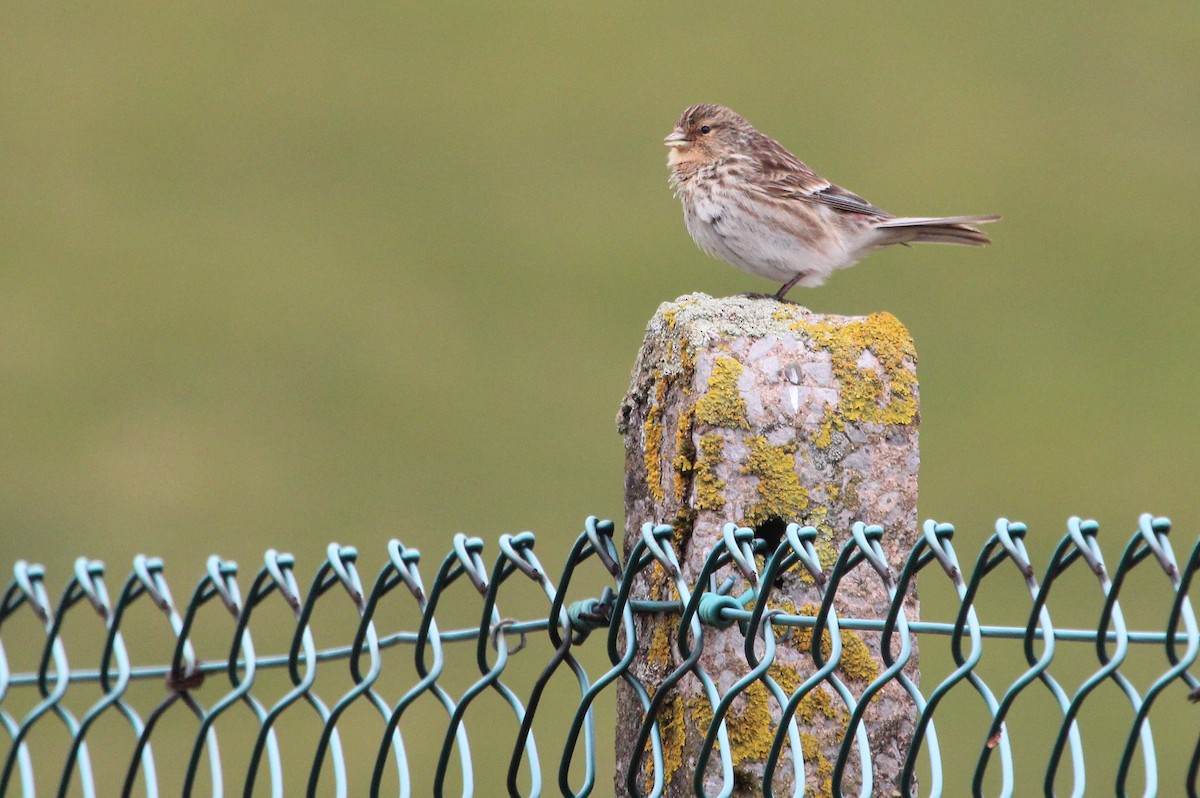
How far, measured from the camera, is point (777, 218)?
612 centimetres

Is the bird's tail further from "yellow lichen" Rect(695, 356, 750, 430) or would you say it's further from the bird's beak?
"yellow lichen" Rect(695, 356, 750, 430)

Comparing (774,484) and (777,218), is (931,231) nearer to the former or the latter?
(777,218)

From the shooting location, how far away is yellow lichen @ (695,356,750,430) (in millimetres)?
2994

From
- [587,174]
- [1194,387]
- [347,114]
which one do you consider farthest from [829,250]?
[347,114]

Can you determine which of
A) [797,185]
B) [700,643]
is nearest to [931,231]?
[797,185]

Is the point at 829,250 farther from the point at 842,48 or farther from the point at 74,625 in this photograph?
the point at 842,48

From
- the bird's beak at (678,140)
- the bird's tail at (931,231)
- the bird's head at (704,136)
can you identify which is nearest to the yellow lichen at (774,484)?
the bird's tail at (931,231)

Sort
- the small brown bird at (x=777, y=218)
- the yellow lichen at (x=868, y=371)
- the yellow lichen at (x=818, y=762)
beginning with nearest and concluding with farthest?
the yellow lichen at (x=818, y=762)
the yellow lichen at (x=868, y=371)
the small brown bird at (x=777, y=218)

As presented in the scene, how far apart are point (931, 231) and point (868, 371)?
3.32 meters

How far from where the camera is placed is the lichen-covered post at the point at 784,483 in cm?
296

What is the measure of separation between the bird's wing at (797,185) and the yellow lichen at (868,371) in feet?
10.3

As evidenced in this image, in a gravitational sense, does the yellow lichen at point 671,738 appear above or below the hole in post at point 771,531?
below

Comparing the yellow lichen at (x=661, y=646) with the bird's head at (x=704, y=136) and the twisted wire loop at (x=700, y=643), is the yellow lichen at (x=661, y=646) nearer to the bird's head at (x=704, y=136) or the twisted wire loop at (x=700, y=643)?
the twisted wire loop at (x=700, y=643)

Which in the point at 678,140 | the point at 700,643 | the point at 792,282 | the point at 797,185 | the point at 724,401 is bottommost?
the point at 700,643
